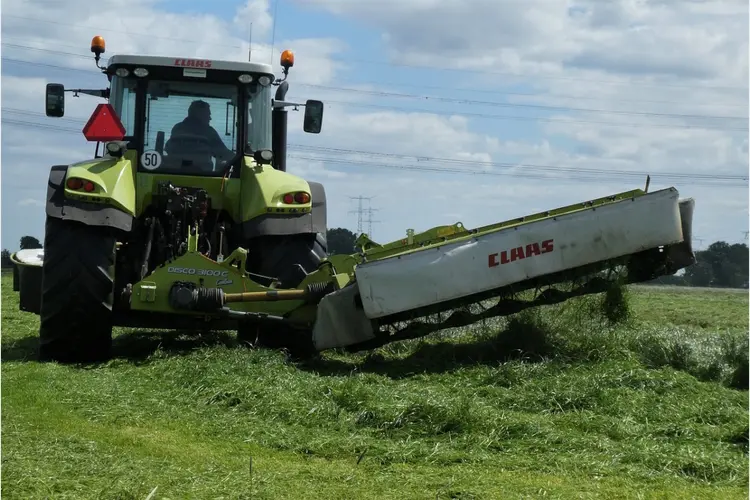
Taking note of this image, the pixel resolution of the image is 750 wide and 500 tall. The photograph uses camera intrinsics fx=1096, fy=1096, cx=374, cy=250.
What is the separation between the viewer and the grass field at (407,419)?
5004 millimetres

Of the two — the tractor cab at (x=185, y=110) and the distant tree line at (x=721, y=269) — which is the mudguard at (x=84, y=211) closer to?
the tractor cab at (x=185, y=110)

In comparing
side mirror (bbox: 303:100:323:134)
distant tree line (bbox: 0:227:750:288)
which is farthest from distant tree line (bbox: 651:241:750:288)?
side mirror (bbox: 303:100:323:134)

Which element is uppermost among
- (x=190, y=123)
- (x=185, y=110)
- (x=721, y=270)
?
(x=185, y=110)

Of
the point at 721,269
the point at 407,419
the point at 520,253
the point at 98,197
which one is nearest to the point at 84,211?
the point at 98,197

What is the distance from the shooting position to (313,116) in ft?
33.2

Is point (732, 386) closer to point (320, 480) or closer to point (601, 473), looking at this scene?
point (601, 473)

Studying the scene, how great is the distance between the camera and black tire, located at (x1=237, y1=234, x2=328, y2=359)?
925 centimetres

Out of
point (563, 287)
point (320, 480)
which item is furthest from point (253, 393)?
point (563, 287)

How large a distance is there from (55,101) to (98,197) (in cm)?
139

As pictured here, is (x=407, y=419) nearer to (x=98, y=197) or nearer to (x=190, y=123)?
(x=98, y=197)

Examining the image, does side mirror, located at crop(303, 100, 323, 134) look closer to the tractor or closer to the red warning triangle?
the tractor

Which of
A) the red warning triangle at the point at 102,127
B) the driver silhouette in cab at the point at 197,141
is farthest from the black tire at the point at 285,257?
the red warning triangle at the point at 102,127

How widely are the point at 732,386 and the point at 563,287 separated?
163cm

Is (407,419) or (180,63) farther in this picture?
(180,63)
